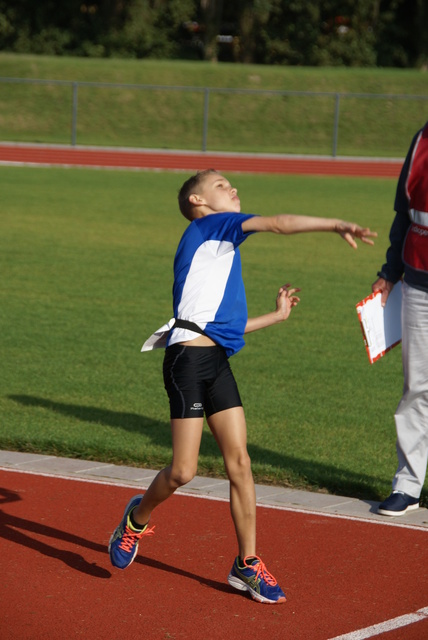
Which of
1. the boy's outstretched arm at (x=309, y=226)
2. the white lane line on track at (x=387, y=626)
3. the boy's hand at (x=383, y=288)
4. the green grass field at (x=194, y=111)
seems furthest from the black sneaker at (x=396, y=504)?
the green grass field at (x=194, y=111)

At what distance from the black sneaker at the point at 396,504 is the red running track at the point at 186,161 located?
25097mm

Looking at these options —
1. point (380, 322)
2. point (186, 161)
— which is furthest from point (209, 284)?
point (186, 161)

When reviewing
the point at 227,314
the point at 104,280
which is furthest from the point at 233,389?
the point at 104,280

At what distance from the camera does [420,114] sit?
42969 mm

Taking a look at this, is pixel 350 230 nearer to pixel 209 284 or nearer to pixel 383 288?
pixel 209 284

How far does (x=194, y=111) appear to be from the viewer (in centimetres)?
4081

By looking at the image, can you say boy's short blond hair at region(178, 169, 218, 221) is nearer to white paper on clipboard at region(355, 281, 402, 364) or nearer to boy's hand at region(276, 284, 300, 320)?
boy's hand at region(276, 284, 300, 320)

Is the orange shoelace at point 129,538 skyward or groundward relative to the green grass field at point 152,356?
skyward

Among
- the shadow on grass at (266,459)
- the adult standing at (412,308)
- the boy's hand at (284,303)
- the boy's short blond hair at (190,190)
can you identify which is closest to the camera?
the boy's short blond hair at (190,190)

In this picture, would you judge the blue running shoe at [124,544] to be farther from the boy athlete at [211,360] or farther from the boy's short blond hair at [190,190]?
the boy's short blond hair at [190,190]

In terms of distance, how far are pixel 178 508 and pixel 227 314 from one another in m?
1.64

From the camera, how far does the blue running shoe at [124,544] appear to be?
15.9ft

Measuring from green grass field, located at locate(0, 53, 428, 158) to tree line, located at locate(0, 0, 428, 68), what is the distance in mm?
6199

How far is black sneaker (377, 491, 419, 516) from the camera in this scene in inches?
233
